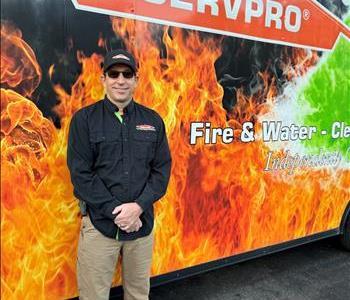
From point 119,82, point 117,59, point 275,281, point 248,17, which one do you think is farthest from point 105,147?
point 275,281

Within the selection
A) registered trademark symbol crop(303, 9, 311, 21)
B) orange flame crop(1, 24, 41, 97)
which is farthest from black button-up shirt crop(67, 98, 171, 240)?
registered trademark symbol crop(303, 9, 311, 21)

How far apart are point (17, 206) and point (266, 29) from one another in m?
2.06

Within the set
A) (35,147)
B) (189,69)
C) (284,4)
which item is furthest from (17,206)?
(284,4)

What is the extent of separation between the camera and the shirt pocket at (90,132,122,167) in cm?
240

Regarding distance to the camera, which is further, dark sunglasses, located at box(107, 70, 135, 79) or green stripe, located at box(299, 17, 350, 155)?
green stripe, located at box(299, 17, 350, 155)

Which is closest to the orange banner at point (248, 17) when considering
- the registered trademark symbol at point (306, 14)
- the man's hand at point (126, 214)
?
the registered trademark symbol at point (306, 14)

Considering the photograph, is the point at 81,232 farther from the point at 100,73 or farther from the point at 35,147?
the point at 100,73

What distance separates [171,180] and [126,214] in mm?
615

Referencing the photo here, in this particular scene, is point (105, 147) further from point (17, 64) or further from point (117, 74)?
point (17, 64)

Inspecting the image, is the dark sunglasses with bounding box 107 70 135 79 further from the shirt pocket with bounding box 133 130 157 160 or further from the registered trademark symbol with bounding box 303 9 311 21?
the registered trademark symbol with bounding box 303 9 311 21

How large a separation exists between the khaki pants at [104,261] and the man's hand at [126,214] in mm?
156

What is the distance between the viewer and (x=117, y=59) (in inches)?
92.8

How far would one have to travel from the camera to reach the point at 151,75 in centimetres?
274

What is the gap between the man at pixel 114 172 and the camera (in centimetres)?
239
